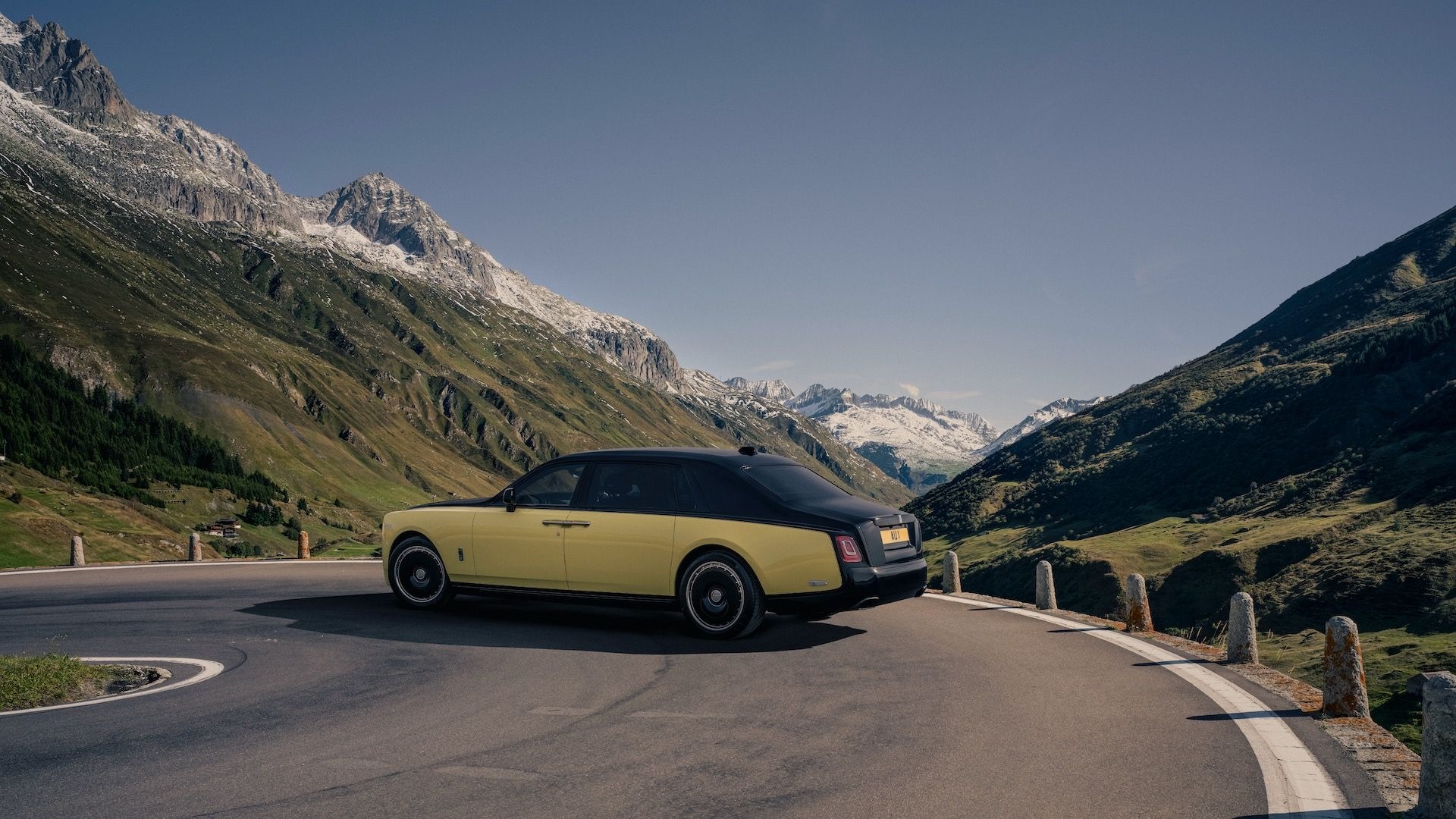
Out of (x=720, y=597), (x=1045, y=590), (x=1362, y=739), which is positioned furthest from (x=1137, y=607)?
(x=720, y=597)

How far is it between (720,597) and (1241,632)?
5.26 meters

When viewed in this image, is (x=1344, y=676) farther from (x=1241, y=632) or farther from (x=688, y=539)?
(x=688, y=539)

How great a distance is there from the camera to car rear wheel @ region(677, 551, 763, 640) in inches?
400

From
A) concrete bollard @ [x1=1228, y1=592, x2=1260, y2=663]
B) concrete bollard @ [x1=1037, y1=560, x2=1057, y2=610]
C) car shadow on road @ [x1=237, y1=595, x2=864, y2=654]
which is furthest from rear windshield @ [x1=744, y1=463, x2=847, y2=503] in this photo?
concrete bollard @ [x1=1228, y1=592, x2=1260, y2=663]

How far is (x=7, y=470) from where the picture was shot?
94312mm

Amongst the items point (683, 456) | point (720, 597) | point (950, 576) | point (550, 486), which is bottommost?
point (950, 576)

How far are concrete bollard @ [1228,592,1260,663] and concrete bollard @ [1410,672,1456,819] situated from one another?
4.67 meters

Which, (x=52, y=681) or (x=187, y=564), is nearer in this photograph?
(x=52, y=681)

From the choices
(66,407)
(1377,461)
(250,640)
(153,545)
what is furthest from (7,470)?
(1377,461)

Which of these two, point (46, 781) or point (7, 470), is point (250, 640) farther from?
point (7, 470)

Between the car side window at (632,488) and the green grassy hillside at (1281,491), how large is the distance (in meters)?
38.6

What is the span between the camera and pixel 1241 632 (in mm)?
9750

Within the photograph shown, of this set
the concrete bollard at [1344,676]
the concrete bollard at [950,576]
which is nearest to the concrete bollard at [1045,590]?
the concrete bollard at [950,576]

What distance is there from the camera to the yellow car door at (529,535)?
1105cm
